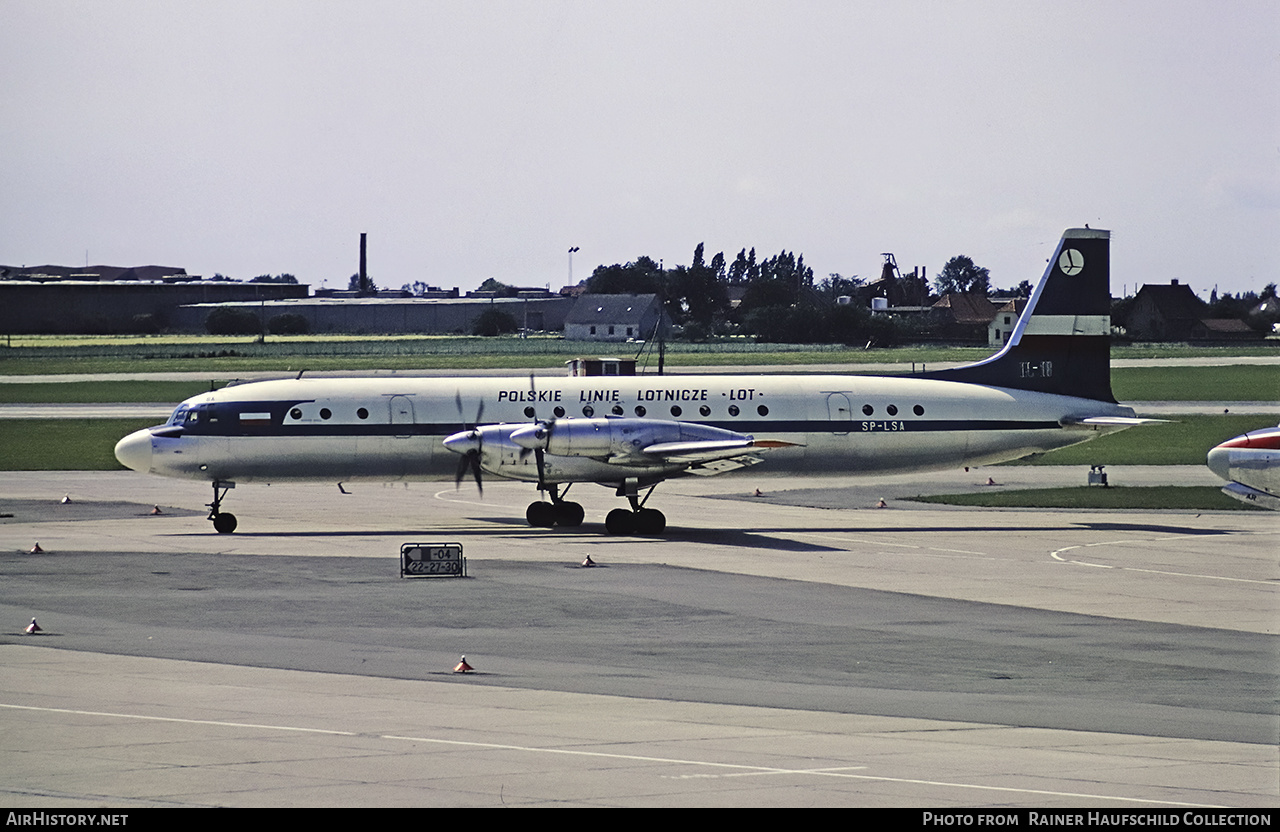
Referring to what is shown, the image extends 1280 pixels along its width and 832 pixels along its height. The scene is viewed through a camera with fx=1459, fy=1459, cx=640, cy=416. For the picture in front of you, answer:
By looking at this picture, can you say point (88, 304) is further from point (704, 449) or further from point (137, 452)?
point (704, 449)

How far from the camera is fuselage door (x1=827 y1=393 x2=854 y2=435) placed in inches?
1561

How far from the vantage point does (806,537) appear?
3616cm

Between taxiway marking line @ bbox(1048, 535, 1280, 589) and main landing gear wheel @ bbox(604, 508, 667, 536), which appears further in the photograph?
main landing gear wheel @ bbox(604, 508, 667, 536)

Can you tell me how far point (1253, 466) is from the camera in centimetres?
2972

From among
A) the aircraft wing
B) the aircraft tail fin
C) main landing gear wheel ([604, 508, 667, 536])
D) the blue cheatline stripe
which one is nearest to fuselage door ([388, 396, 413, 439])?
the blue cheatline stripe

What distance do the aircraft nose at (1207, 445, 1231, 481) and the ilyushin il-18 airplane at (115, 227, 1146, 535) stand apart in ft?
30.9

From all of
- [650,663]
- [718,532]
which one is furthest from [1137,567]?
[650,663]

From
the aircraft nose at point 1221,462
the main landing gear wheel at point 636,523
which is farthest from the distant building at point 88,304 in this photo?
the aircraft nose at point 1221,462

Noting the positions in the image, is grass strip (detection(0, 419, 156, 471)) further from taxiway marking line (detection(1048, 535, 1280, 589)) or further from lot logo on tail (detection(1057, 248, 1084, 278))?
taxiway marking line (detection(1048, 535, 1280, 589))

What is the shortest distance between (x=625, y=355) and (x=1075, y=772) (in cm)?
10151

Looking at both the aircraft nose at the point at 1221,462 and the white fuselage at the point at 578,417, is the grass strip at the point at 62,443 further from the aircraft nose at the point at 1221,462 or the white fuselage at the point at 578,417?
the aircraft nose at the point at 1221,462

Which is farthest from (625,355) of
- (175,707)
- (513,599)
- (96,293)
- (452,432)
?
(175,707)

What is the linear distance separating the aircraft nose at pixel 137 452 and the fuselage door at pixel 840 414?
18.1 meters

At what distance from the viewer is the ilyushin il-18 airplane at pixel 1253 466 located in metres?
29.6
